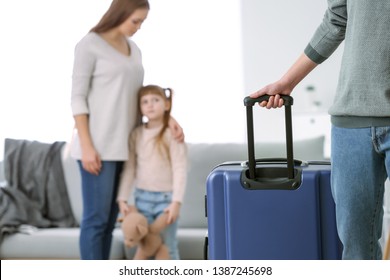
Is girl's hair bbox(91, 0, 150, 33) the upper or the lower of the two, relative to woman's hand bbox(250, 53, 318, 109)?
upper

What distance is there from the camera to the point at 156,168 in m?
1.87

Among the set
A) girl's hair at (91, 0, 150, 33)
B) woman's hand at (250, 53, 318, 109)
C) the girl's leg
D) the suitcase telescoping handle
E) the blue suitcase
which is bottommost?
the girl's leg

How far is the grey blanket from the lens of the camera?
81.5 inches

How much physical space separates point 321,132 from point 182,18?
2.32 ft

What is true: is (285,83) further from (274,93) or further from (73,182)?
(73,182)

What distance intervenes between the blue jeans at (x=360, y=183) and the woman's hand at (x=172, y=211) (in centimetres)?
100

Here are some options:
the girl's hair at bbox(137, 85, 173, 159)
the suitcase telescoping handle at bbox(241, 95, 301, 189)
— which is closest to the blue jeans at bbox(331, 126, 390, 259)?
the suitcase telescoping handle at bbox(241, 95, 301, 189)

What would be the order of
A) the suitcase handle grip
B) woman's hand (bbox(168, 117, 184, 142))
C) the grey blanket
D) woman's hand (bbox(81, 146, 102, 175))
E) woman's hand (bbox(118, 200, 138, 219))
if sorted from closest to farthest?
the suitcase handle grip < woman's hand (bbox(81, 146, 102, 175)) < woman's hand (bbox(118, 200, 138, 219)) < woman's hand (bbox(168, 117, 184, 142)) < the grey blanket

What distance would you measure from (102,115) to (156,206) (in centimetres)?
34

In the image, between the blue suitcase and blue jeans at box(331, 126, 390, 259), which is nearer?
blue jeans at box(331, 126, 390, 259)

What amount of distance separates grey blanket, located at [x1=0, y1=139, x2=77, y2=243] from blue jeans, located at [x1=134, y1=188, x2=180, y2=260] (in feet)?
1.13

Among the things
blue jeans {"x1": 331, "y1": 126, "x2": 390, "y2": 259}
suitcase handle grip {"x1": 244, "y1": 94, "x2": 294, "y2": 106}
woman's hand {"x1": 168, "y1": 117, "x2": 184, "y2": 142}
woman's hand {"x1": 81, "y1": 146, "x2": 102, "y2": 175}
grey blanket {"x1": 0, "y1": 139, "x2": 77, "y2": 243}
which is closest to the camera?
blue jeans {"x1": 331, "y1": 126, "x2": 390, "y2": 259}

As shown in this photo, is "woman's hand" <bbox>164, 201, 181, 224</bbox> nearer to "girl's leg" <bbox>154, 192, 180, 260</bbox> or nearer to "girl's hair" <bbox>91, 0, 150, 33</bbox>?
"girl's leg" <bbox>154, 192, 180, 260</bbox>

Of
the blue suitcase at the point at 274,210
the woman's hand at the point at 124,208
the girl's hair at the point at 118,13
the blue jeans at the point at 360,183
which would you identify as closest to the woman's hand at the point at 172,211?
the woman's hand at the point at 124,208
